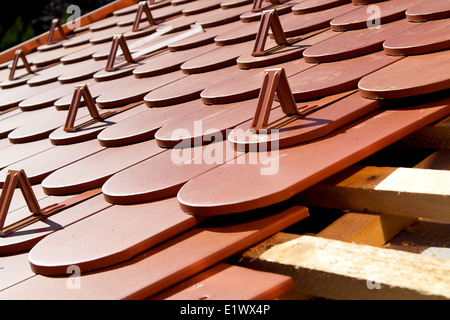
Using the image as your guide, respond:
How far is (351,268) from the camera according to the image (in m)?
1.54

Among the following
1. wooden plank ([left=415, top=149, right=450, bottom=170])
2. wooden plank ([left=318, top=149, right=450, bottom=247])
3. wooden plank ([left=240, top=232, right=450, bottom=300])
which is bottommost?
wooden plank ([left=318, top=149, right=450, bottom=247])

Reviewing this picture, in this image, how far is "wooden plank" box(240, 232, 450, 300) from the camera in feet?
4.64

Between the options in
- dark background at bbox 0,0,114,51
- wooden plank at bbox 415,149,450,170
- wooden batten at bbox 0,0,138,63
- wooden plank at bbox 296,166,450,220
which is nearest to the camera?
wooden plank at bbox 296,166,450,220

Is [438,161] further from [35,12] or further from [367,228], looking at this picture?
[35,12]

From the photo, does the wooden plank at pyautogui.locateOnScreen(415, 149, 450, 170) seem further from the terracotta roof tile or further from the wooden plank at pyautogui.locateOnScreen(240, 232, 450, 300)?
the wooden plank at pyautogui.locateOnScreen(240, 232, 450, 300)

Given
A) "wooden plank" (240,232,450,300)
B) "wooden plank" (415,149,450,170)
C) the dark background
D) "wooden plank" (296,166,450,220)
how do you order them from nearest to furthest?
"wooden plank" (240,232,450,300)
"wooden plank" (296,166,450,220)
"wooden plank" (415,149,450,170)
the dark background

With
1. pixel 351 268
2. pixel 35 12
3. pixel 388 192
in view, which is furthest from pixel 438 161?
pixel 35 12

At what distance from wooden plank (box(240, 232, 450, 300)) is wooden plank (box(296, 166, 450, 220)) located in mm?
225

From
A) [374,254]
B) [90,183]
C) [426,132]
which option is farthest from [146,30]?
[374,254]

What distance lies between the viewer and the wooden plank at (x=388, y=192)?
172 centimetres

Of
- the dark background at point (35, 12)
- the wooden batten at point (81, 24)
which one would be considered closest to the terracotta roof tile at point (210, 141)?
the wooden batten at point (81, 24)

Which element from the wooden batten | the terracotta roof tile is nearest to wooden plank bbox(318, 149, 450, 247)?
the terracotta roof tile

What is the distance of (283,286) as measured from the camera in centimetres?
151

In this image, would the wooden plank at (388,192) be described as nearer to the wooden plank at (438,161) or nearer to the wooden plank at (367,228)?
the wooden plank at (367,228)
